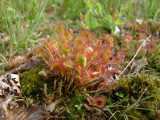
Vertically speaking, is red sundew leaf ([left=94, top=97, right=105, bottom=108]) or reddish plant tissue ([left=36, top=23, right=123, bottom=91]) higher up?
reddish plant tissue ([left=36, top=23, right=123, bottom=91])

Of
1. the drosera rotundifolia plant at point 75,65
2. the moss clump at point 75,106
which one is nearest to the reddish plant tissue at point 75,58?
the drosera rotundifolia plant at point 75,65

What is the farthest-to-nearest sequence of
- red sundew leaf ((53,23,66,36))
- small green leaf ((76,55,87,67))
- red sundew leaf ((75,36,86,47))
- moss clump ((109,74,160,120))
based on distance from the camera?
1. red sundew leaf ((53,23,66,36))
2. red sundew leaf ((75,36,86,47))
3. moss clump ((109,74,160,120))
4. small green leaf ((76,55,87,67))

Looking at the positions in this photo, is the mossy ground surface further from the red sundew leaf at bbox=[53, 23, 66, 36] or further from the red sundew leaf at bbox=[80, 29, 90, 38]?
the red sundew leaf at bbox=[80, 29, 90, 38]

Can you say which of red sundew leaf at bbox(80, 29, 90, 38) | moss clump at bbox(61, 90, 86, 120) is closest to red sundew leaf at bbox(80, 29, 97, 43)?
red sundew leaf at bbox(80, 29, 90, 38)

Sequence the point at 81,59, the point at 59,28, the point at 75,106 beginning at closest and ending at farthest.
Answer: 1. the point at 81,59
2. the point at 75,106
3. the point at 59,28

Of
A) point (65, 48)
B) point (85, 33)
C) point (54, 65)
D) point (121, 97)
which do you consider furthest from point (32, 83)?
point (121, 97)

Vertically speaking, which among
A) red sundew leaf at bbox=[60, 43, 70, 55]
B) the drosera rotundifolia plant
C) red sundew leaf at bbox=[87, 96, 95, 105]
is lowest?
red sundew leaf at bbox=[87, 96, 95, 105]

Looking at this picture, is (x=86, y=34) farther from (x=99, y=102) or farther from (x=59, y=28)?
(x=99, y=102)
